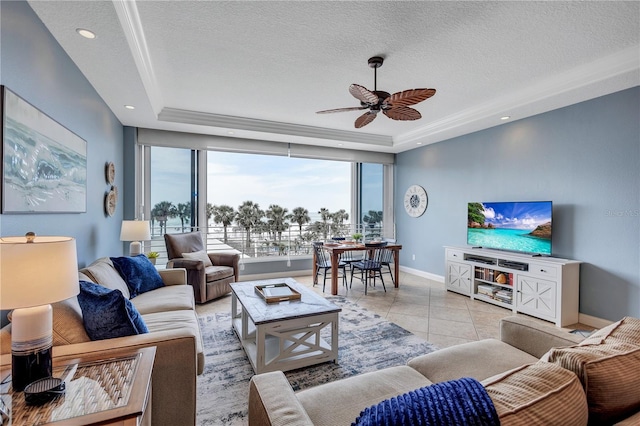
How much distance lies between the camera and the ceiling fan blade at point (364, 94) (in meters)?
2.54

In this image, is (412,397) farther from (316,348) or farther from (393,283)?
(393,283)

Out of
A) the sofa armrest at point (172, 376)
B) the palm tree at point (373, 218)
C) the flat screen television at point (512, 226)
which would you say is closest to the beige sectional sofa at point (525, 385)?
the sofa armrest at point (172, 376)

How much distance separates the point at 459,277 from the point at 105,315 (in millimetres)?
4476

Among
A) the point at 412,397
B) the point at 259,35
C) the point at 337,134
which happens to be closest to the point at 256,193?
the point at 337,134

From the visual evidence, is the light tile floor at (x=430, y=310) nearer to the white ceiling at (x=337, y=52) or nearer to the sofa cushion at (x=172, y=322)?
the sofa cushion at (x=172, y=322)

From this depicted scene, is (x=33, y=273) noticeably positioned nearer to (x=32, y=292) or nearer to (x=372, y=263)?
(x=32, y=292)

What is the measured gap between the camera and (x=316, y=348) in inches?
99.3

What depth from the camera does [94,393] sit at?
114 cm

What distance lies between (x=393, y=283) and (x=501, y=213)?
2074mm

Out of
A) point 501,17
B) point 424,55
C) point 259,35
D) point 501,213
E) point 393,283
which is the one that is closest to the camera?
point 501,17

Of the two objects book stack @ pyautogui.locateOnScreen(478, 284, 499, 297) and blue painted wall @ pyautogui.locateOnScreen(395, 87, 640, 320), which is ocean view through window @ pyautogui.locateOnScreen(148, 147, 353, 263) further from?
book stack @ pyautogui.locateOnScreen(478, 284, 499, 297)

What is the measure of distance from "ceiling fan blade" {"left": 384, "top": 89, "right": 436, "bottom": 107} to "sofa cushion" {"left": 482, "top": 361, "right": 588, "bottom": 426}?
2.18 metres

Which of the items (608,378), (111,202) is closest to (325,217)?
(111,202)

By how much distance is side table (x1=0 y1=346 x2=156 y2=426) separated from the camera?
1.02 metres
